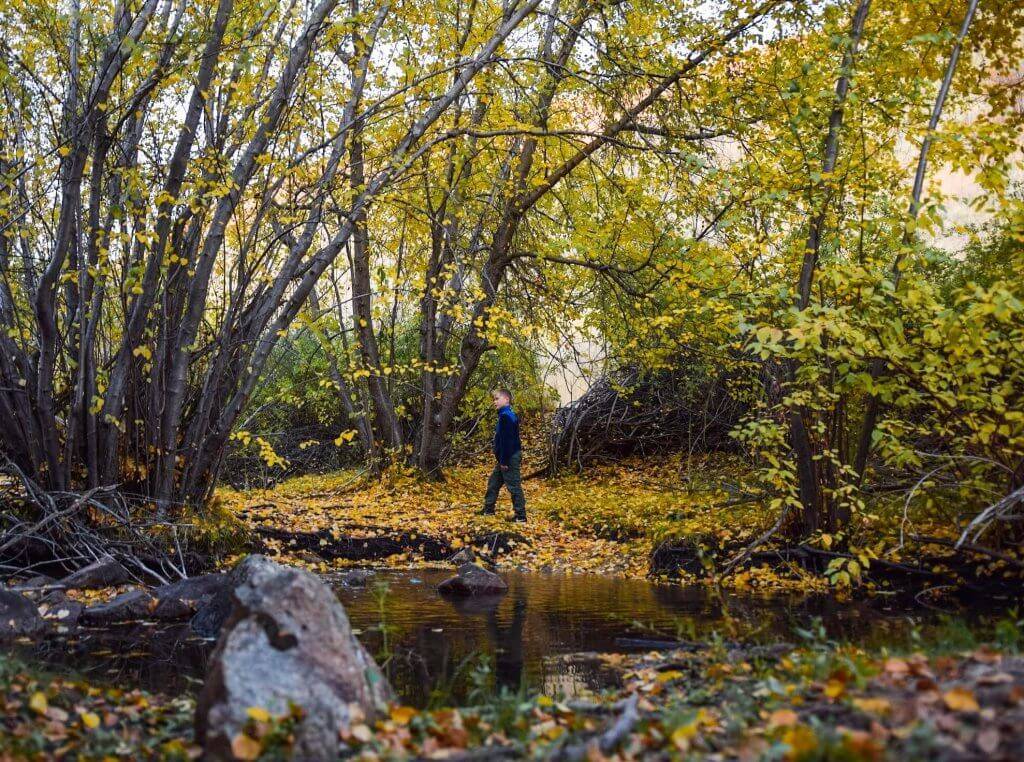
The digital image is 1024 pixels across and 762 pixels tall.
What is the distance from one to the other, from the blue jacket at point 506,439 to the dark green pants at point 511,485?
9cm

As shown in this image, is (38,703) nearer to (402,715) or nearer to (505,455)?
(402,715)

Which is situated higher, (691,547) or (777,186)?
(777,186)

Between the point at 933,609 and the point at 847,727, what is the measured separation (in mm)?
4282

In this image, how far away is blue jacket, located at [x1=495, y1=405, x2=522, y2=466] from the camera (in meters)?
12.8

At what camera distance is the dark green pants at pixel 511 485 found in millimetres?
12414

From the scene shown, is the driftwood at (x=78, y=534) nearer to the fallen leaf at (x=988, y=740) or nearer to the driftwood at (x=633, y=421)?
the fallen leaf at (x=988, y=740)

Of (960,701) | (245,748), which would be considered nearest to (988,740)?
(960,701)

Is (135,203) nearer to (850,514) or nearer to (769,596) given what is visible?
(769,596)

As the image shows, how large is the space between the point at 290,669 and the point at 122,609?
Answer: 3.51 meters

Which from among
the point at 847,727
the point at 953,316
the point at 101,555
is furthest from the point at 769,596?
the point at 101,555

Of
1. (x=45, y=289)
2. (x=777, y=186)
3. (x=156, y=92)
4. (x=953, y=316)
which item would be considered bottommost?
(x=953, y=316)

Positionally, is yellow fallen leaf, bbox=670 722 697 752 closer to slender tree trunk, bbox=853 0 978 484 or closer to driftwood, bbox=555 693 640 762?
driftwood, bbox=555 693 640 762

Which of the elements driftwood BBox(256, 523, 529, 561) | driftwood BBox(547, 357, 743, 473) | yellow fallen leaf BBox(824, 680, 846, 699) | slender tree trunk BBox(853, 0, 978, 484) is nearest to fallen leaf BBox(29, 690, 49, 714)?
yellow fallen leaf BBox(824, 680, 846, 699)

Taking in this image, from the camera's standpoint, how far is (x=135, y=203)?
7598 mm
